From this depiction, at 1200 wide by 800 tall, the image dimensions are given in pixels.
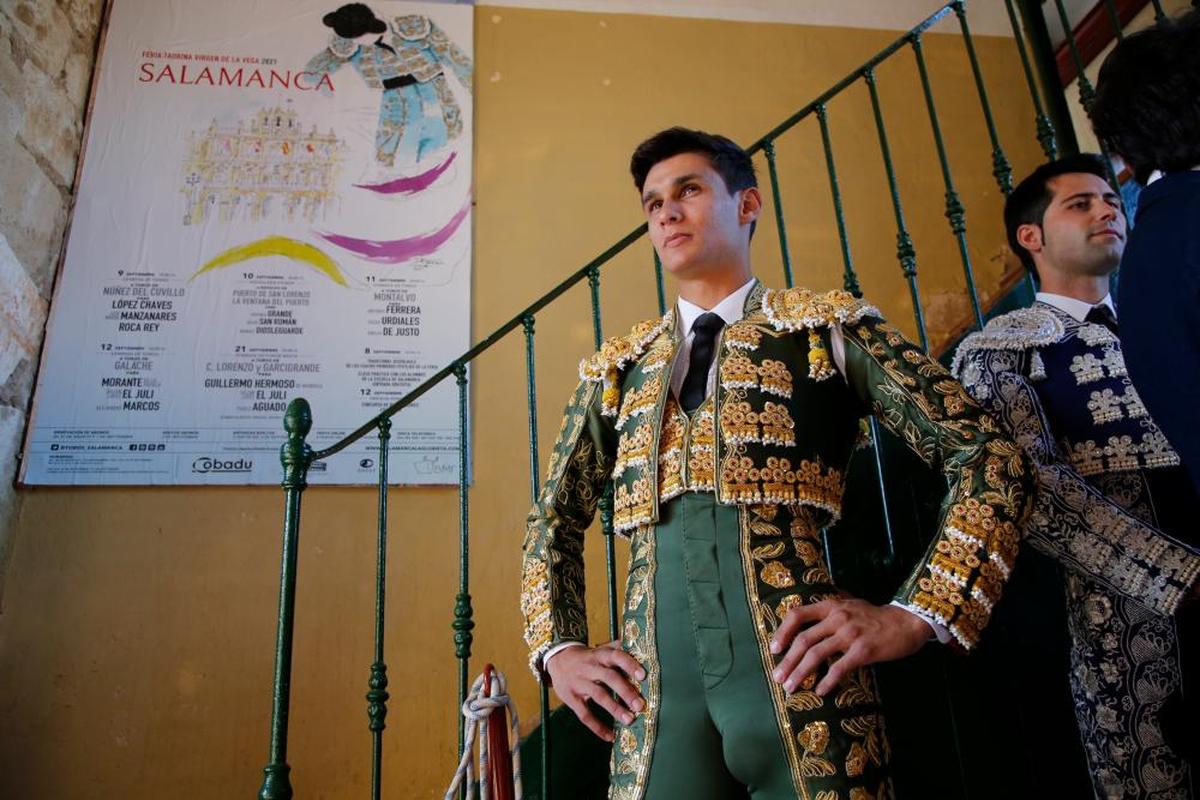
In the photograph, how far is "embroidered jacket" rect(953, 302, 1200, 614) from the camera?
49.3 inches

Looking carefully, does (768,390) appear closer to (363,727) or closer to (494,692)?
(494,692)

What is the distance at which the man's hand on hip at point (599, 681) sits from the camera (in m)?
1.13

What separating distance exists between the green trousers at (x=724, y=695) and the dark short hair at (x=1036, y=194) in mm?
990

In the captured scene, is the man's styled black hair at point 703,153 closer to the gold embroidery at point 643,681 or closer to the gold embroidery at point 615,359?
the gold embroidery at point 615,359

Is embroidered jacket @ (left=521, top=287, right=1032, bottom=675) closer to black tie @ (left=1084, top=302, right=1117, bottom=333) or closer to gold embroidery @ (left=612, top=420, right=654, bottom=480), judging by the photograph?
gold embroidery @ (left=612, top=420, right=654, bottom=480)

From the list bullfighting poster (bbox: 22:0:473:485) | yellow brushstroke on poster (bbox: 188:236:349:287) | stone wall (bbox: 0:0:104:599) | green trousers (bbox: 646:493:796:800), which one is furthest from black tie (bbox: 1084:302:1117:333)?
stone wall (bbox: 0:0:104:599)

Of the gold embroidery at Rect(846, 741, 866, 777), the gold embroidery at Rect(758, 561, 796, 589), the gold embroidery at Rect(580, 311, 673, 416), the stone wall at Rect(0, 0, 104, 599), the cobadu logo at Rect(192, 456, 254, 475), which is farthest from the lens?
the cobadu logo at Rect(192, 456, 254, 475)

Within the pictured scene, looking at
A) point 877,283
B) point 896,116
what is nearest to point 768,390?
point 877,283

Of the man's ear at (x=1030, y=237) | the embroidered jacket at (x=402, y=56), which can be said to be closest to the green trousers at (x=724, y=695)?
the man's ear at (x=1030, y=237)

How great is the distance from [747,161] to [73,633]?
8.16 feet

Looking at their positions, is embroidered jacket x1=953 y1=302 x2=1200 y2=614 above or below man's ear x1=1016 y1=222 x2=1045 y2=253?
below

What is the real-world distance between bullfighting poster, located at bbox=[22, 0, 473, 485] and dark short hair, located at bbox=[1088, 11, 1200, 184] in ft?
7.50

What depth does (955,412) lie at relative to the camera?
114 centimetres

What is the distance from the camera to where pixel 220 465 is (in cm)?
293
